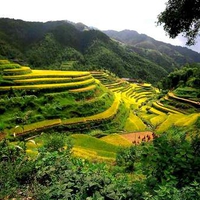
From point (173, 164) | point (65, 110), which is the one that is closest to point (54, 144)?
point (173, 164)

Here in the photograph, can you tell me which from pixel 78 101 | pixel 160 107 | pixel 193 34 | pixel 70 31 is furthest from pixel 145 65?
pixel 193 34

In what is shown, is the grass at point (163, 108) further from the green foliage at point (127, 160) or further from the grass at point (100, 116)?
the green foliage at point (127, 160)

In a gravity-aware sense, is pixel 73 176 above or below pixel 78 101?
above

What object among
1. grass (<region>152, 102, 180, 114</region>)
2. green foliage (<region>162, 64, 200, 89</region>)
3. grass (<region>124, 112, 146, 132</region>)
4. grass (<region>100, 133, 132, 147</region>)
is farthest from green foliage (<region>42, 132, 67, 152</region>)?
green foliage (<region>162, 64, 200, 89</region>)

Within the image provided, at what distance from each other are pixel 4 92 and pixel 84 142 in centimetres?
1057

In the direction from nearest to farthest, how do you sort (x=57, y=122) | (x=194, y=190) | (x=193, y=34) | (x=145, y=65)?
(x=194, y=190), (x=193, y=34), (x=57, y=122), (x=145, y=65)

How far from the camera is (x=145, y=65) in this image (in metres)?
162

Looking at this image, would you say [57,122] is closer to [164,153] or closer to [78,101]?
[78,101]

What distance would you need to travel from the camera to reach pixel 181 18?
9672mm

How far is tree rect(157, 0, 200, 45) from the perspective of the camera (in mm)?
9203

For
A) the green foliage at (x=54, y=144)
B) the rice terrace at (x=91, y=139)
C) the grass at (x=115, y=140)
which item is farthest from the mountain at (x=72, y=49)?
the green foliage at (x=54, y=144)

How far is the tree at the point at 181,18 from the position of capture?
9203mm

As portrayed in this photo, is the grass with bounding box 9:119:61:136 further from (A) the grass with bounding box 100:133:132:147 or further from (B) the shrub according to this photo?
(B) the shrub

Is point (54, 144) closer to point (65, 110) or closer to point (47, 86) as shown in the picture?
point (65, 110)
